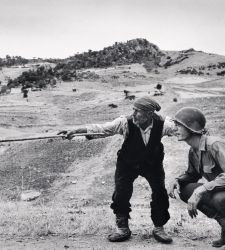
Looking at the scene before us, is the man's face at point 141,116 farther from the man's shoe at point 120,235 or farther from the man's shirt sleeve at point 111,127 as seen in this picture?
the man's shoe at point 120,235

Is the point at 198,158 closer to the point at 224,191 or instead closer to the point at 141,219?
the point at 224,191

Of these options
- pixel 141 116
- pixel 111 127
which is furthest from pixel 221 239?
pixel 111 127

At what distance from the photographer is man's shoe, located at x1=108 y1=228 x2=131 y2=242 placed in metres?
6.25

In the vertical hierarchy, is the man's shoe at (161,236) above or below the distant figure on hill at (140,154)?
below

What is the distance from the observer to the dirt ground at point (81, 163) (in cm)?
651

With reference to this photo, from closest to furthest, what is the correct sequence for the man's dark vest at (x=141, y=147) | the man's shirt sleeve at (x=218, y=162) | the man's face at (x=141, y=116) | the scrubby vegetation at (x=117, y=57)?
the man's shirt sleeve at (x=218, y=162) < the man's face at (x=141, y=116) < the man's dark vest at (x=141, y=147) < the scrubby vegetation at (x=117, y=57)

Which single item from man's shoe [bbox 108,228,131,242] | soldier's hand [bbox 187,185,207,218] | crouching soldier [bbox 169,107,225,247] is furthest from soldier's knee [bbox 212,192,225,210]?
man's shoe [bbox 108,228,131,242]

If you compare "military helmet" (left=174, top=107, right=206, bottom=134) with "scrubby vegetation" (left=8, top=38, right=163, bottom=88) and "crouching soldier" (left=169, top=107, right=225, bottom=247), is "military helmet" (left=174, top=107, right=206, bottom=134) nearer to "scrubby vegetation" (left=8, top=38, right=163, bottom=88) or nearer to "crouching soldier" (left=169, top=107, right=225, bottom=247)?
"crouching soldier" (left=169, top=107, right=225, bottom=247)

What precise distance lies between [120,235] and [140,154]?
0.96 m

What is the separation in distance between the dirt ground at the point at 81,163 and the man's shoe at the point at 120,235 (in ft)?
0.27

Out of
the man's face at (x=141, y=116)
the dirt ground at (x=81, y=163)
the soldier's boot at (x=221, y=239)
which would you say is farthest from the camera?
the dirt ground at (x=81, y=163)

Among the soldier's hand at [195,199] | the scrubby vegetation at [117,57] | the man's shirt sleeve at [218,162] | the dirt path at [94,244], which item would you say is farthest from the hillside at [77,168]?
the scrubby vegetation at [117,57]

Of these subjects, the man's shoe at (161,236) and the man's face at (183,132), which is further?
the man's shoe at (161,236)

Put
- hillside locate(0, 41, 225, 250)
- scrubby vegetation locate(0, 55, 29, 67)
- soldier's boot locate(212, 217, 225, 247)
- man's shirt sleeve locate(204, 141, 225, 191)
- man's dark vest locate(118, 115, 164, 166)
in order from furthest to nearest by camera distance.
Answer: scrubby vegetation locate(0, 55, 29, 67)
hillside locate(0, 41, 225, 250)
man's dark vest locate(118, 115, 164, 166)
soldier's boot locate(212, 217, 225, 247)
man's shirt sleeve locate(204, 141, 225, 191)
